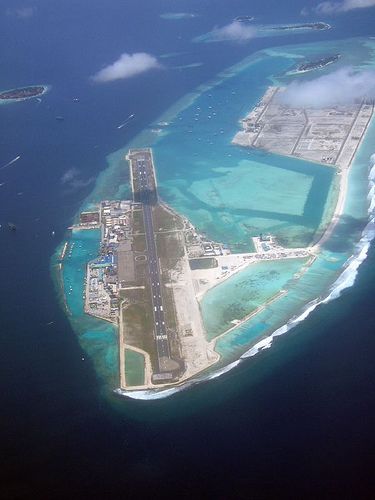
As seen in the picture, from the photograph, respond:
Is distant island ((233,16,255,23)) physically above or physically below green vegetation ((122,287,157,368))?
above

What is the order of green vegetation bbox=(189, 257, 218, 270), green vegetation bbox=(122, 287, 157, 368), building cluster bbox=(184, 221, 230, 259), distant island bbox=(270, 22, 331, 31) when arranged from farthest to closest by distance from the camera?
distant island bbox=(270, 22, 331, 31) < building cluster bbox=(184, 221, 230, 259) < green vegetation bbox=(189, 257, 218, 270) < green vegetation bbox=(122, 287, 157, 368)

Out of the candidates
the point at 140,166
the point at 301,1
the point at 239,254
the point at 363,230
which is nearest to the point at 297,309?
the point at 239,254

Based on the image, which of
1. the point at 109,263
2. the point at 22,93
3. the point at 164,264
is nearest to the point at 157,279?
the point at 164,264

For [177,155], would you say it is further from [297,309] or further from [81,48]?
[81,48]

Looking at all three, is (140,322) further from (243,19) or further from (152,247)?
(243,19)

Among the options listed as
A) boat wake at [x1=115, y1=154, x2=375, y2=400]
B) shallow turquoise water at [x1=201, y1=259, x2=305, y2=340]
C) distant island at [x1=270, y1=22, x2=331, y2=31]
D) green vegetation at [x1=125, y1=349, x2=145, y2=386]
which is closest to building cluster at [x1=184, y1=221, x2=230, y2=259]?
shallow turquoise water at [x1=201, y1=259, x2=305, y2=340]

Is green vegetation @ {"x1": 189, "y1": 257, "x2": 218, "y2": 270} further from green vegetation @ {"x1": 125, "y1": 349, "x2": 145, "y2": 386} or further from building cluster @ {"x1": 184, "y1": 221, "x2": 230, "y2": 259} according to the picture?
green vegetation @ {"x1": 125, "y1": 349, "x2": 145, "y2": 386}
